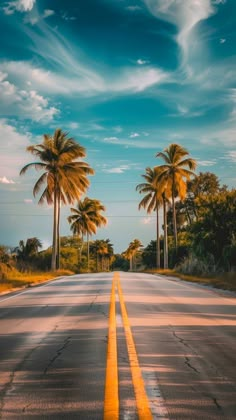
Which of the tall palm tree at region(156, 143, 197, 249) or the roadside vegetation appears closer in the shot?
the roadside vegetation

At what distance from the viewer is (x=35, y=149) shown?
3872 centimetres

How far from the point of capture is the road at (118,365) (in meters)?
3.89

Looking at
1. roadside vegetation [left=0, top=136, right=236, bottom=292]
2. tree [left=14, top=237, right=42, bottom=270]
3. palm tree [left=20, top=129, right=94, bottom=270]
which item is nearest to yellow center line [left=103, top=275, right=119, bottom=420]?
roadside vegetation [left=0, top=136, right=236, bottom=292]

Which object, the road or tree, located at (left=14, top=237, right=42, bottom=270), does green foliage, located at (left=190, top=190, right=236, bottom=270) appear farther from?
tree, located at (left=14, top=237, right=42, bottom=270)

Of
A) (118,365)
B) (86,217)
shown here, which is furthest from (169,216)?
(118,365)

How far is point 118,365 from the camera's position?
538 cm

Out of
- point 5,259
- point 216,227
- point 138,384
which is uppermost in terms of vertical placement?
point 216,227

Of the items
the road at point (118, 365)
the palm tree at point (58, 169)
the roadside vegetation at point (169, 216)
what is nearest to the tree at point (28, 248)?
the roadside vegetation at point (169, 216)

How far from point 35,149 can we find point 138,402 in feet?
119

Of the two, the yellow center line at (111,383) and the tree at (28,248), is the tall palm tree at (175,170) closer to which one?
the tree at (28,248)

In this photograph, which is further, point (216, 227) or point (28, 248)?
point (28, 248)

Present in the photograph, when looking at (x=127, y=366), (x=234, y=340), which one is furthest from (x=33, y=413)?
(x=234, y=340)

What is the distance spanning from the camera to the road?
3.89m

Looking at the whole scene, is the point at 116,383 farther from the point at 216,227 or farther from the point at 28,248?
the point at 28,248
